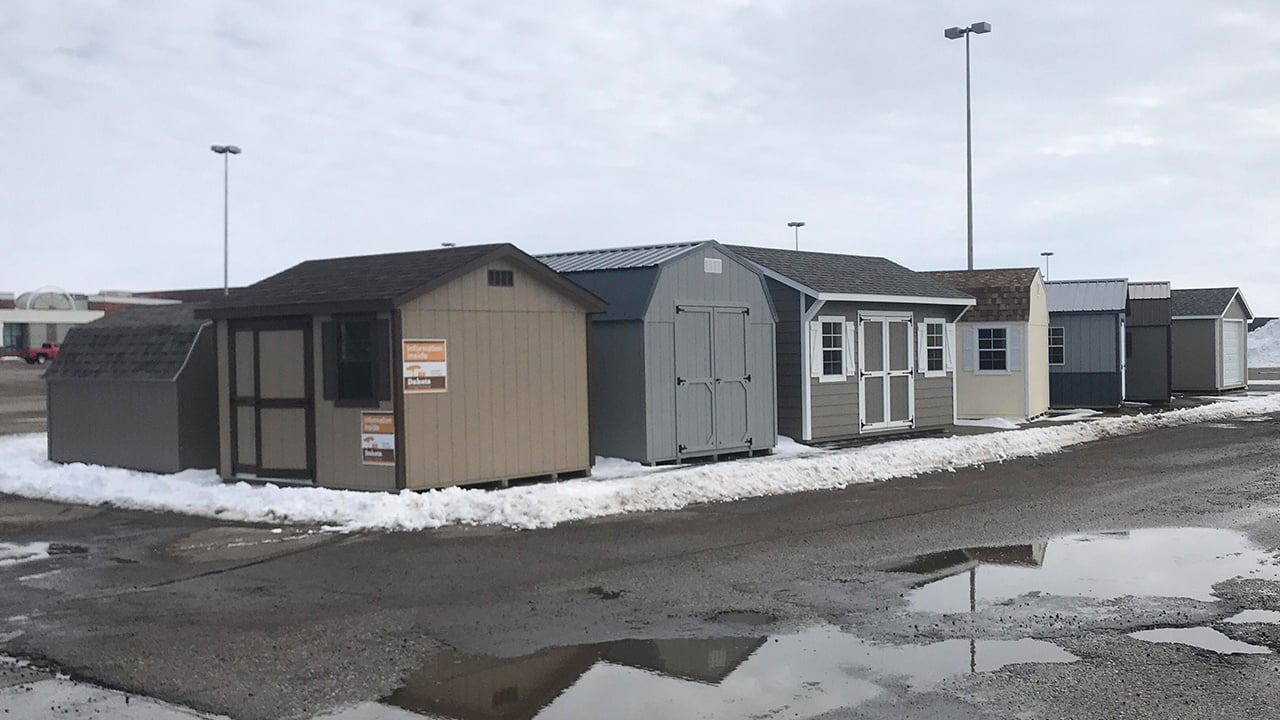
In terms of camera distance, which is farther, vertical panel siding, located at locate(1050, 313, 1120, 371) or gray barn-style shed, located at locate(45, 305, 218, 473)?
vertical panel siding, located at locate(1050, 313, 1120, 371)

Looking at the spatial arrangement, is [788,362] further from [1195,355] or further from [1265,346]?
[1265,346]

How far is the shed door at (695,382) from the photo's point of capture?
17.7 m

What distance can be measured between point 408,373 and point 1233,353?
3491cm

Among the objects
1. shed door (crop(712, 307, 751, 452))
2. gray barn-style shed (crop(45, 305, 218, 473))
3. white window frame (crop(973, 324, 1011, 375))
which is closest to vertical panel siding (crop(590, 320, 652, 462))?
shed door (crop(712, 307, 751, 452))

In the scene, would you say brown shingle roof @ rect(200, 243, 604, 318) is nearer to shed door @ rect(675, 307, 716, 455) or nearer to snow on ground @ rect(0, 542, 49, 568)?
shed door @ rect(675, 307, 716, 455)

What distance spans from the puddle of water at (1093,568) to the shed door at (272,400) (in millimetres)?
8040

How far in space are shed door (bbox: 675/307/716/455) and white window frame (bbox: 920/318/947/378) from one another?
7.22m

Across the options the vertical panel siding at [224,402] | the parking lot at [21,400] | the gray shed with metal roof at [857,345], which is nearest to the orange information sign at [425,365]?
the vertical panel siding at [224,402]

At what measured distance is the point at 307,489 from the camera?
14.1 m

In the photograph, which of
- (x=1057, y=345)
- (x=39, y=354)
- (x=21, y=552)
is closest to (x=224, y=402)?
(x=21, y=552)

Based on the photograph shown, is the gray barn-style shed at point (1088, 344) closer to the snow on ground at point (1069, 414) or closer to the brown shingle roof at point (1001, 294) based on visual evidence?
the snow on ground at point (1069, 414)

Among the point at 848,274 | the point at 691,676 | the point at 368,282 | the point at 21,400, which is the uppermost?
the point at 848,274

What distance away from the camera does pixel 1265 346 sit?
8488 centimetres

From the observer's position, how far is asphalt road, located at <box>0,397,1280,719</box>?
265 inches
